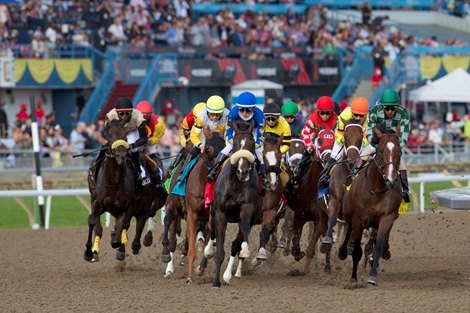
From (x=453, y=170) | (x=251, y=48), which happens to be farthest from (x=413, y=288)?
(x=251, y=48)

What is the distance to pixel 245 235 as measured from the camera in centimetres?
1105

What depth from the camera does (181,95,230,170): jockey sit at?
11.8 metres

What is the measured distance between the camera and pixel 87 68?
86.4 ft

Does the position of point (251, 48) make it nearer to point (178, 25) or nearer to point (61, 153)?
point (178, 25)

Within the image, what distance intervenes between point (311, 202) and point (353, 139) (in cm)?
141

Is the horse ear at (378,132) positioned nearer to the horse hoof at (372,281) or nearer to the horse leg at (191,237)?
the horse hoof at (372,281)

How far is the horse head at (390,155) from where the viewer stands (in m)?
10.5

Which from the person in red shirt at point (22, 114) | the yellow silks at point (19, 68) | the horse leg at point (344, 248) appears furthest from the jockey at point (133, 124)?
the yellow silks at point (19, 68)

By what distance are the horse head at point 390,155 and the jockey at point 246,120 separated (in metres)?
1.29

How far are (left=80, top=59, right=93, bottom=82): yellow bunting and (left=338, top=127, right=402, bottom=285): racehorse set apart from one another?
51.7 ft

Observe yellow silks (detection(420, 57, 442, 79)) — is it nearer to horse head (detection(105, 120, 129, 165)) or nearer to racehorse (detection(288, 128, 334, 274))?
racehorse (detection(288, 128, 334, 274))

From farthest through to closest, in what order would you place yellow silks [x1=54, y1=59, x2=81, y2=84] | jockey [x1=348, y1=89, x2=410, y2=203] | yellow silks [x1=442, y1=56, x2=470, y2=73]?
1. yellow silks [x1=442, y1=56, x2=470, y2=73]
2. yellow silks [x1=54, y1=59, x2=81, y2=84]
3. jockey [x1=348, y1=89, x2=410, y2=203]

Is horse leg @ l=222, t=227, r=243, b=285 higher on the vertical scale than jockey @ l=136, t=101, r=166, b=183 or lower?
lower

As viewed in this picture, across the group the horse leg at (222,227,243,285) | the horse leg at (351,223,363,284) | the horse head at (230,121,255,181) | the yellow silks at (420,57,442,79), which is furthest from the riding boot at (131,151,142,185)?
the yellow silks at (420,57,442,79)
